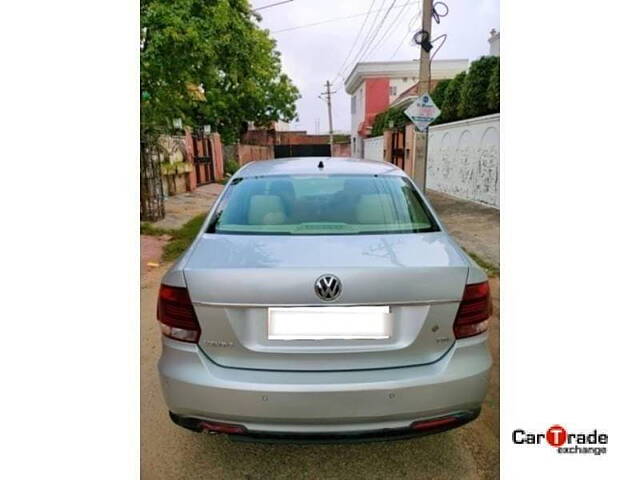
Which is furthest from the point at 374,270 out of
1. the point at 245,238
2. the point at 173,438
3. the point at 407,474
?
the point at 173,438

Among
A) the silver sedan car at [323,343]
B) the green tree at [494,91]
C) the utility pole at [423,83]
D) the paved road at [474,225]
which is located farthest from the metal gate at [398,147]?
the silver sedan car at [323,343]

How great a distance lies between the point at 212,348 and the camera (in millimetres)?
1704

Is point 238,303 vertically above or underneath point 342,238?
underneath

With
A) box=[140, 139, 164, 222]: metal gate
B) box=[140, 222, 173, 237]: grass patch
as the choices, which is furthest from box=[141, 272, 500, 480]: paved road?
box=[140, 139, 164, 222]: metal gate

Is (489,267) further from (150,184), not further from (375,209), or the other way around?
(150,184)

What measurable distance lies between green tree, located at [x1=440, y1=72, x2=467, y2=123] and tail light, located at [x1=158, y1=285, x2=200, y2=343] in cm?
993

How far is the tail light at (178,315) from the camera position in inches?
67.1

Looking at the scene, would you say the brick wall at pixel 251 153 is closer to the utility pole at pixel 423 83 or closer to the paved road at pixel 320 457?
the utility pole at pixel 423 83

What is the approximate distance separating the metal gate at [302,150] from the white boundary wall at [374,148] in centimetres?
725

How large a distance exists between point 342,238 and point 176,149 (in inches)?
367

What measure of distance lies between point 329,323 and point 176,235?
5865 millimetres

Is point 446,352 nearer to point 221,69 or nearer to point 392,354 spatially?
point 392,354

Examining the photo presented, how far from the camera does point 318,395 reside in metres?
1.63
